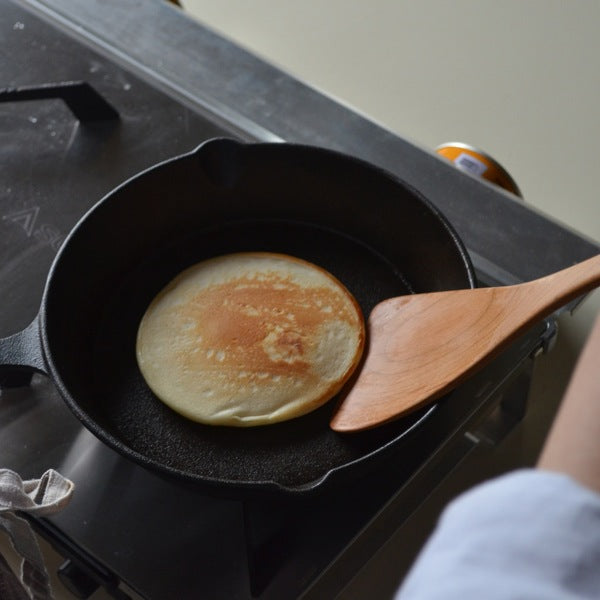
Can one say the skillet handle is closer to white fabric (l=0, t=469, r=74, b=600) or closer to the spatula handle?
white fabric (l=0, t=469, r=74, b=600)

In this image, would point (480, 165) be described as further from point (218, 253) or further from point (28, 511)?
point (28, 511)

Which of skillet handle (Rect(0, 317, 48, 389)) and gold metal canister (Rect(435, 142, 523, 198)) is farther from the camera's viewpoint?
gold metal canister (Rect(435, 142, 523, 198))

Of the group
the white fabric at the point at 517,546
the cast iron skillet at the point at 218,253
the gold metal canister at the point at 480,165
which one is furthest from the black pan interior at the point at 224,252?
the white fabric at the point at 517,546

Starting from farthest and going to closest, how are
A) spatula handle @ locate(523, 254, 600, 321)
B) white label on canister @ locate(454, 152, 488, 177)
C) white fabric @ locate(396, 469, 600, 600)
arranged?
white label on canister @ locate(454, 152, 488, 177)
spatula handle @ locate(523, 254, 600, 321)
white fabric @ locate(396, 469, 600, 600)

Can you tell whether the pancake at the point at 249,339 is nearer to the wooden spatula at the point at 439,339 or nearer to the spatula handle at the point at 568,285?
the wooden spatula at the point at 439,339

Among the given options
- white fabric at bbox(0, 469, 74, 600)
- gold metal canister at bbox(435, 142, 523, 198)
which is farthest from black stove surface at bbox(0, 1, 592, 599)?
gold metal canister at bbox(435, 142, 523, 198)

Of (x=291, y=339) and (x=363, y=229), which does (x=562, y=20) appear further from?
(x=291, y=339)
